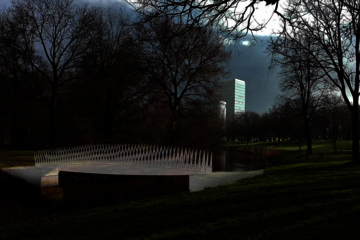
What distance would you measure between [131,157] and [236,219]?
26.9 ft

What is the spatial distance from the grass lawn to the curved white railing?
3.50 m

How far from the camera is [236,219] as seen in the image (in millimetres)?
5023

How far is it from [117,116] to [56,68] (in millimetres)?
6443

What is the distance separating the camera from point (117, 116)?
22.1m

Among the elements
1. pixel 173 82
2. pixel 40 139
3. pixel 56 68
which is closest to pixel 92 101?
pixel 56 68

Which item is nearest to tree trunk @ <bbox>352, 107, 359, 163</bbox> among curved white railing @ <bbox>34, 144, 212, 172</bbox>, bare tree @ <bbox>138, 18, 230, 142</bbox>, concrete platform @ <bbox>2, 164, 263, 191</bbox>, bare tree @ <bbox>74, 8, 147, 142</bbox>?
concrete platform @ <bbox>2, 164, 263, 191</bbox>

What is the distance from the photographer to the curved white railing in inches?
436

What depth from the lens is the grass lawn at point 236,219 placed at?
4.25 meters

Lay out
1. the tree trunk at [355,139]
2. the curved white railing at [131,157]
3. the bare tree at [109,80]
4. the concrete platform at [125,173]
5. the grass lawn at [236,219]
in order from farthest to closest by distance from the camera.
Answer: the bare tree at [109,80] < the tree trunk at [355,139] < the curved white railing at [131,157] < the concrete platform at [125,173] < the grass lawn at [236,219]

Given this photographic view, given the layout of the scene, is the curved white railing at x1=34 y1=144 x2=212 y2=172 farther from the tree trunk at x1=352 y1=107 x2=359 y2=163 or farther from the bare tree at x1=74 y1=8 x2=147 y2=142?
the tree trunk at x1=352 y1=107 x2=359 y2=163

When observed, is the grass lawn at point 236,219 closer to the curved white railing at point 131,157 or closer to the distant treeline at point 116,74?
the curved white railing at point 131,157

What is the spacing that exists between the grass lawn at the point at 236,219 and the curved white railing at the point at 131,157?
3.50 metres

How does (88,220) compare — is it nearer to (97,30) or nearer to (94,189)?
(94,189)

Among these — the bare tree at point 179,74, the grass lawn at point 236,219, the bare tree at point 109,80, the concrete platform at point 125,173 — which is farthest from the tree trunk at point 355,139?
the bare tree at point 109,80
